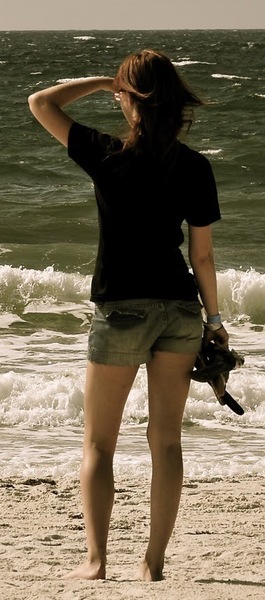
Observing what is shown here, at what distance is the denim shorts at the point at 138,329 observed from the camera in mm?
3559

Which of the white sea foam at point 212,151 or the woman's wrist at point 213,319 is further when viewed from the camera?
the white sea foam at point 212,151

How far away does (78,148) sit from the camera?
353cm

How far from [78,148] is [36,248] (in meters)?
11.0

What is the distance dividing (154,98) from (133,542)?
6.47 ft

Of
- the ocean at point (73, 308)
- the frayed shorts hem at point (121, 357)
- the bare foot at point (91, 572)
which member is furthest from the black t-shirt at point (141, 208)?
the bare foot at point (91, 572)

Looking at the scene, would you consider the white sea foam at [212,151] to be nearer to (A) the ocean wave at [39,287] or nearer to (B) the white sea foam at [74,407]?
(A) the ocean wave at [39,287]

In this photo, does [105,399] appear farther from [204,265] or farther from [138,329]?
[204,265]

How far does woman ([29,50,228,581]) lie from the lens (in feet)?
11.5

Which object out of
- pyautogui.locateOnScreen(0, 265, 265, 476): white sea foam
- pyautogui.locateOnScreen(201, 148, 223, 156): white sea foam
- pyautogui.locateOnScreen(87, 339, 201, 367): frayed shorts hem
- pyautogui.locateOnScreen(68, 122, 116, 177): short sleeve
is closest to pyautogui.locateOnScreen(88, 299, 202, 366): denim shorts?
pyautogui.locateOnScreen(87, 339, 201, 367): frayed shorts hem

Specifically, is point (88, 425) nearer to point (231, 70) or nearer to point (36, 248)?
point (36, 248)

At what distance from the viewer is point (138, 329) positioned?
3.56 meters

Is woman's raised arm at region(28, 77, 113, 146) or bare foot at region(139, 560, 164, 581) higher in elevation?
woman's raised arm at region(28, 77, 113, 146)

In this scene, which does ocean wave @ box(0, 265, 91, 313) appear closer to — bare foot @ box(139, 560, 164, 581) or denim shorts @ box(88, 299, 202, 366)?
bare foot @ box(139, 560, 164, 581)

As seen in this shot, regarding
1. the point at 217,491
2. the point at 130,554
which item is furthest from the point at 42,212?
the point at 130,554
